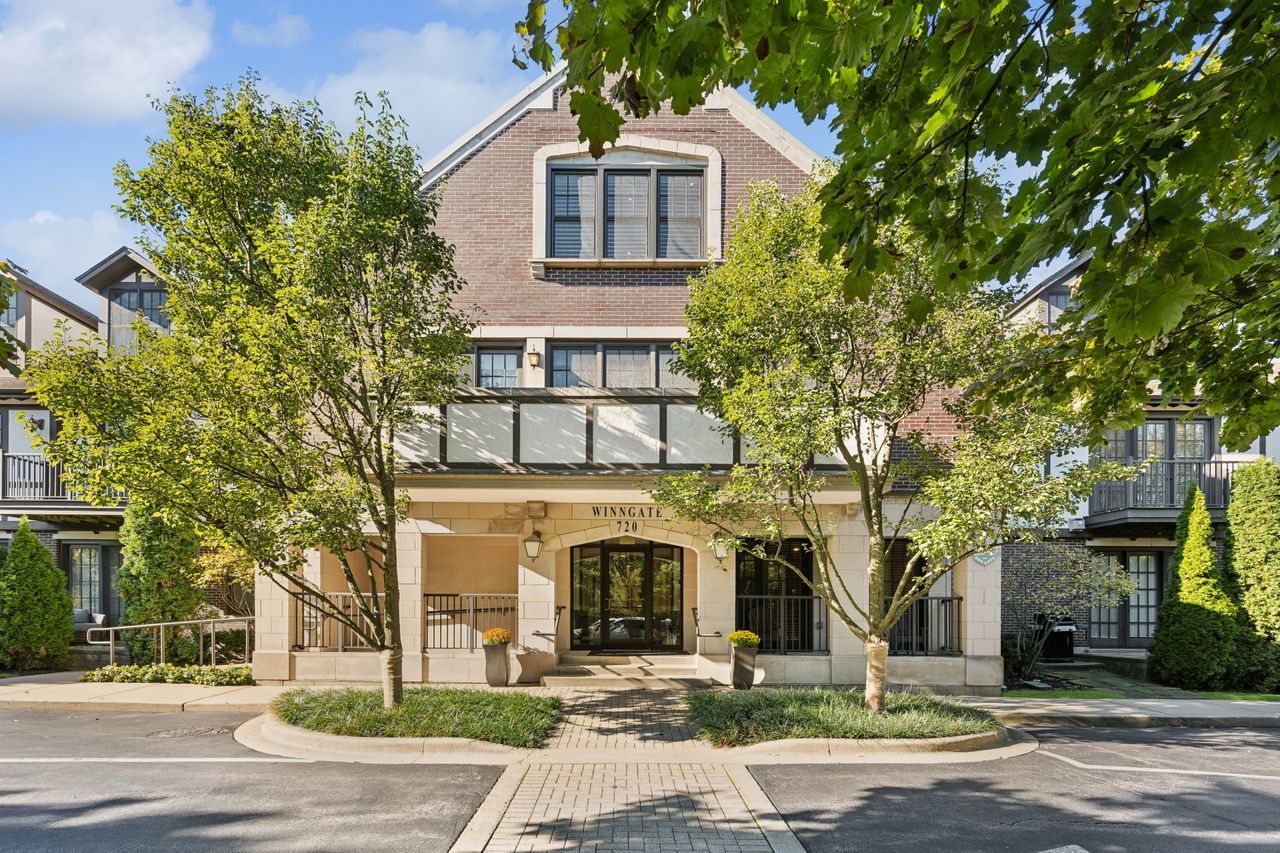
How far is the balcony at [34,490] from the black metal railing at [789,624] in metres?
14.5

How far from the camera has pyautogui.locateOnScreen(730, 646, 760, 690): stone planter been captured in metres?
13.2

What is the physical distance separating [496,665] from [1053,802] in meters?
8.50

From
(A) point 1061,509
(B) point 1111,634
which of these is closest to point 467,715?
(A) point 1061,509

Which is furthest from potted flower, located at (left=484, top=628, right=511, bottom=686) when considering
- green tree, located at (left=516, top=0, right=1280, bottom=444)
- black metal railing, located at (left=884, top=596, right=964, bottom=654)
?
green tree, located at (left=516, top=0, right=1280, bottom=444)

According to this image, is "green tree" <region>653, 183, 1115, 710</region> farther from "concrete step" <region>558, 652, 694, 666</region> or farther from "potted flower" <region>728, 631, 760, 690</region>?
"concrete step" <region>558, 652, 694, 666</region>

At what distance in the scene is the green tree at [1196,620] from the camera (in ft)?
48.0

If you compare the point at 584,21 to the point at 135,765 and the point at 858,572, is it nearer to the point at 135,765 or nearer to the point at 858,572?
the point at 135,765

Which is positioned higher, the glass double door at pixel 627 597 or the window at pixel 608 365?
the window at pixel 608 365

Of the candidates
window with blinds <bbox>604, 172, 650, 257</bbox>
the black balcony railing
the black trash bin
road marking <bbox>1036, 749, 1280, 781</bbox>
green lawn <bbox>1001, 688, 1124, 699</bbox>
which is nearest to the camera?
road marking <bbox>1036, 749, 1280, 781</bbox>

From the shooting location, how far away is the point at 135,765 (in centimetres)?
895

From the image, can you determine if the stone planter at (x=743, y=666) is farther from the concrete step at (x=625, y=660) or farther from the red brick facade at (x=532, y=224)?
the red brick facade at (x=532, y=224)

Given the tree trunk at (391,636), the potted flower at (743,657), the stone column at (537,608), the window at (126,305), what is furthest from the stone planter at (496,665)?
the window at (126,305)

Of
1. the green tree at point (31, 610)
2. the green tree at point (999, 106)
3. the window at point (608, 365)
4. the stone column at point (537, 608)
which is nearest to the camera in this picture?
the green tree at point (999, 106)

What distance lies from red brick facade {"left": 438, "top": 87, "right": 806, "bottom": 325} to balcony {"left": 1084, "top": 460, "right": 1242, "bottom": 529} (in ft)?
34.5
